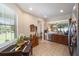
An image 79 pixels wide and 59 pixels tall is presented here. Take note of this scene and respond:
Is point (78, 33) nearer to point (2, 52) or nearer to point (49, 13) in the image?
point (49, 13)

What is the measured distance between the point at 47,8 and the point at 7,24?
1.21 metres

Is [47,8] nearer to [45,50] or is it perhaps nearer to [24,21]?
[24,21]

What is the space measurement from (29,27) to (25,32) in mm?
204

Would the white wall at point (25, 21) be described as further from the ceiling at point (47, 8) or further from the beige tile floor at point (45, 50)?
the beige tile floor at point (45, 50)

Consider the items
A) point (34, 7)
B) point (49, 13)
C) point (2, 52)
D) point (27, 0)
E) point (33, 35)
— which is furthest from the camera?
point (33, 35)

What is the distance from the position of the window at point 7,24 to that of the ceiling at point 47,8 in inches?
14.6

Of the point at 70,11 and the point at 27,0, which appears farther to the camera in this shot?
the point at 70,11

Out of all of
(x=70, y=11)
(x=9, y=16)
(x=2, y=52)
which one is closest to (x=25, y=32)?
(x=9, y=16)

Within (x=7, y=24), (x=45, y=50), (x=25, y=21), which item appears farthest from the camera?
(x=45, y=50)

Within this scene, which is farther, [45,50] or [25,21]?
[45,50]

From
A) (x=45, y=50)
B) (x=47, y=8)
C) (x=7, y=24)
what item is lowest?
(x=45, y=50)

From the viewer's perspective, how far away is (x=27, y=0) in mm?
2492

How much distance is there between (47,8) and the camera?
2.80 m

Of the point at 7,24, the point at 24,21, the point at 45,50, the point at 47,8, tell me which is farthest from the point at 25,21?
the point at 45,50
